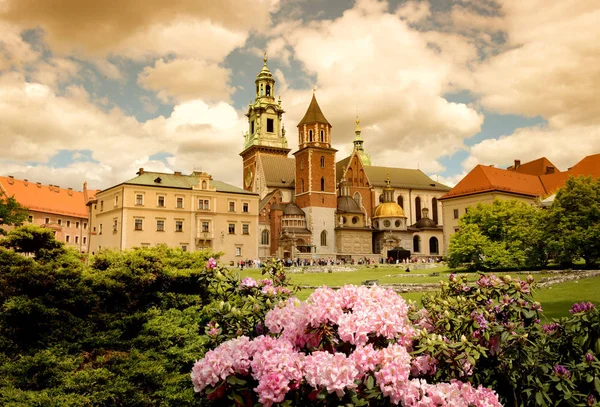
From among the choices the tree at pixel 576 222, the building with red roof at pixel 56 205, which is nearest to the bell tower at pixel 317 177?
the building with red roof at pixel 56 205

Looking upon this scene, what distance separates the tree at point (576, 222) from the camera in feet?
86.6

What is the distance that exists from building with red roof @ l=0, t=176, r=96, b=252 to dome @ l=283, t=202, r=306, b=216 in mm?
29297

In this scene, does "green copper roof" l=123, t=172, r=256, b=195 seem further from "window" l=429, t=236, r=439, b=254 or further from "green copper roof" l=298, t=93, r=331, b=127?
"window" l=429, t=236, r=439, b=254

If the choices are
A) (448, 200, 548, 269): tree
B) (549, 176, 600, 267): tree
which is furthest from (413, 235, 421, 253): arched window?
(549, 176, 600, 267): tree

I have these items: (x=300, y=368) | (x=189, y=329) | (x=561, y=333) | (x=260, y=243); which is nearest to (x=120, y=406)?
(x=189, y=329)

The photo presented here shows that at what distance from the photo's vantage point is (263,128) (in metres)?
80.2

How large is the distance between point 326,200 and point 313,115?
12.1 meters

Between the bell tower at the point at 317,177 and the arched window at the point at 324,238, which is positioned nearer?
the arched window at the point at 324,238

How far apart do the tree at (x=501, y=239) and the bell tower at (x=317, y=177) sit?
27.4 meters

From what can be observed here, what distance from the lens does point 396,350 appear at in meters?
3.75

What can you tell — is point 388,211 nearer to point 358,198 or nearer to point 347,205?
point 358,198

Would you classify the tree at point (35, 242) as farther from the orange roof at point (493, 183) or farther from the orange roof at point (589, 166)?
the orange roof at point (589, 166)

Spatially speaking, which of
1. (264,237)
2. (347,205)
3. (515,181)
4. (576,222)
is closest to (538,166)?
(515,181)

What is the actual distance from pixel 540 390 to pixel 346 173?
67.0 meters
